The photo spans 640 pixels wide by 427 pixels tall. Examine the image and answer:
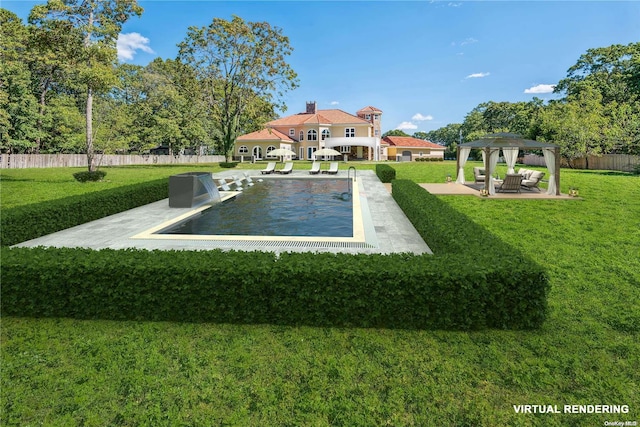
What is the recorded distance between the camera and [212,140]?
62.2 m

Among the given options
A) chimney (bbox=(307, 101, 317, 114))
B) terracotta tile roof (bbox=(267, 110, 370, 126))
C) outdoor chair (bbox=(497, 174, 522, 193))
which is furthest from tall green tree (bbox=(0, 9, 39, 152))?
outdoor chair (bbox=(497, 174, 522, 193))

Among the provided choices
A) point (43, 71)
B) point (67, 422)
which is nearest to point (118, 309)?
point (67, 422)

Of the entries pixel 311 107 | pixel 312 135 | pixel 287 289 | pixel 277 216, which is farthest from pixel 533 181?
pixel 311 107

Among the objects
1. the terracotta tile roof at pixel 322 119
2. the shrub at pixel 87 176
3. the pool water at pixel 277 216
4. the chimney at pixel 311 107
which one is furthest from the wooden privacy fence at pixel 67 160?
the chimney at pixel 311 107

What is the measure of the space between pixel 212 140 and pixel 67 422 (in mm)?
63245

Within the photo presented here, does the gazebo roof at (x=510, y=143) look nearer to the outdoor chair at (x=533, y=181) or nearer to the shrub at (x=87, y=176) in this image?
the outdoor chair at (x=533, y=181)

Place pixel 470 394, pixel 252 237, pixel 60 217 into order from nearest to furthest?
pixel 470 394 < pixel 252 237 < pixel 60 217

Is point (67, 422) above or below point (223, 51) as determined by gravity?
below

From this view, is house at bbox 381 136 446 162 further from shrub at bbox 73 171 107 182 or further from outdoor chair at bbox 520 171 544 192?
shrub at bbox 73 171 107 182

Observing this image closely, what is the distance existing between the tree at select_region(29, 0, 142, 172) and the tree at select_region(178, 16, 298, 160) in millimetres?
12614

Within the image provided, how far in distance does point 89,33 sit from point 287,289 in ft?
79.7

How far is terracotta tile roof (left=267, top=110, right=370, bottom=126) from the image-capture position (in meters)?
56.0

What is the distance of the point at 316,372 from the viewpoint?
356 cm

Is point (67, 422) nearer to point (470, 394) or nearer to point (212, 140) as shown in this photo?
point (470, 394)
